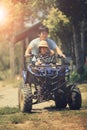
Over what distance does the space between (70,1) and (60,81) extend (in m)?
10.2

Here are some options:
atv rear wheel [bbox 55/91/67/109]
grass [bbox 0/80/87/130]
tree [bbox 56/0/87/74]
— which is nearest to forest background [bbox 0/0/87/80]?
tree [bbox 56/0/87/74]

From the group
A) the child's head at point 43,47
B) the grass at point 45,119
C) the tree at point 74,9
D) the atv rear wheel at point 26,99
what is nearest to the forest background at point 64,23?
the tree at point 74,9

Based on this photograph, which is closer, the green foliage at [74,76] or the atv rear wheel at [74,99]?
the atv rear wheel at [74,99]

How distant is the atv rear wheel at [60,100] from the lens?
10477mm

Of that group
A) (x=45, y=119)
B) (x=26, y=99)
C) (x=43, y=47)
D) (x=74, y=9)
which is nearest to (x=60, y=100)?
(x=26, y=99)

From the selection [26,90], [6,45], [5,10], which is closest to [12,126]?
[26,90]

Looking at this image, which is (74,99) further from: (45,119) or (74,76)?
(74,76)

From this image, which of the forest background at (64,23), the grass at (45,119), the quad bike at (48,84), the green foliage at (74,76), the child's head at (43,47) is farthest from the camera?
the green foliage at (74,76)

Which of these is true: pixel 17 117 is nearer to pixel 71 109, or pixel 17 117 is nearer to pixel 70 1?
pixel 71 109

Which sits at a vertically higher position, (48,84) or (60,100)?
(48,84)

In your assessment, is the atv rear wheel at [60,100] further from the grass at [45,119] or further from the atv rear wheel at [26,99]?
the atv rear wheel at [26,99]

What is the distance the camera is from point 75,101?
1002 centimetres

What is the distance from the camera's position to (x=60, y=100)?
10.7 m

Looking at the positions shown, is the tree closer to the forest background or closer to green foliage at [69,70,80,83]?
the forest background
